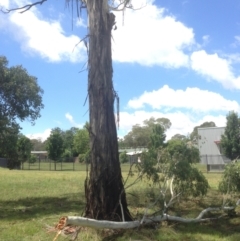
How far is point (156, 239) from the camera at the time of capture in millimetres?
6832

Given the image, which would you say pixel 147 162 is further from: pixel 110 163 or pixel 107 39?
pixel 107 39

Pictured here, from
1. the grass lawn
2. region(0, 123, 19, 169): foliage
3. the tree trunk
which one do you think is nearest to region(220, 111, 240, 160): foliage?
the grass lawn

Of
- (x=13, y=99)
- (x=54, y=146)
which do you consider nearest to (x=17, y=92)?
(x=13, y=99)

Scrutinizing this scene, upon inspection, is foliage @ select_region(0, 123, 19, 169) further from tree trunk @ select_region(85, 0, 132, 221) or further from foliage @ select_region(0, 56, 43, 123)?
tree trunk @ select_region(85, 0, 132, 221)

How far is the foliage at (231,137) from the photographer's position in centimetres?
3234

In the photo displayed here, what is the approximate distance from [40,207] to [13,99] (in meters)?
4.04

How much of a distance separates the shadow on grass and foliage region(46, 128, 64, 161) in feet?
118

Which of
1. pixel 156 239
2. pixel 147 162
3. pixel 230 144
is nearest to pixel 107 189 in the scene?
pixel 156 239

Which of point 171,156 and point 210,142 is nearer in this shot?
point 171,156

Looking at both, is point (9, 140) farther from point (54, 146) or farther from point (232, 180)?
point (54, 146)

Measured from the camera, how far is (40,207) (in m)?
11.6

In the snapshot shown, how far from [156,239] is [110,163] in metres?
1.76

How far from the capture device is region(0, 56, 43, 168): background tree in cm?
1269

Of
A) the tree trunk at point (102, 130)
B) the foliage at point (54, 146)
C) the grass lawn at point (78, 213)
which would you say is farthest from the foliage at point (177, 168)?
the foliage at point (54, 146)
